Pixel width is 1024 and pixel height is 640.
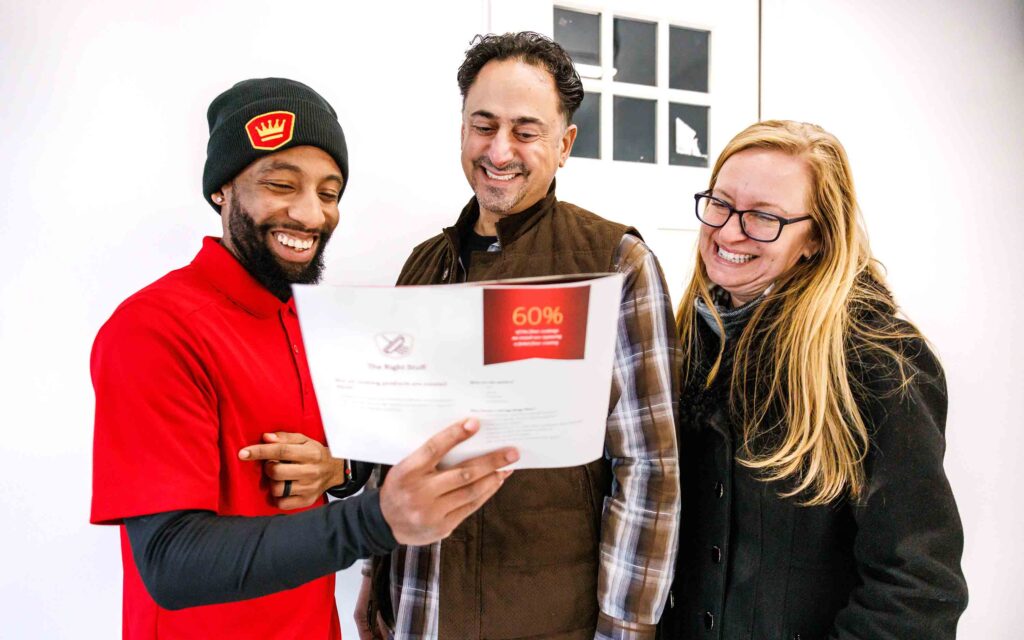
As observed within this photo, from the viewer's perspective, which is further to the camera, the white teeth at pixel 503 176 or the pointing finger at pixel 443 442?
the white teeth at pixel 503 176

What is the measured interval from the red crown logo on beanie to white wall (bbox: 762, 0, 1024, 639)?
1.56 m

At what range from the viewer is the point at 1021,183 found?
7.52ft

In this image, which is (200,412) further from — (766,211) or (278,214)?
(766,211)

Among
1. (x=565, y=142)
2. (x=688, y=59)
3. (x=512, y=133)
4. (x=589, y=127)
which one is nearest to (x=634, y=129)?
(x=589, y=127)

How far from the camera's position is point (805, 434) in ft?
3.40

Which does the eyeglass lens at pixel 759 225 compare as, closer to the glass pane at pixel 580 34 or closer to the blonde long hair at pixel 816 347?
the blonde long hair at pixel 816 347

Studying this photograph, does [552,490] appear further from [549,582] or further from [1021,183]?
[1021,183]

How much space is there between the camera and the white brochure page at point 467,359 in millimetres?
693

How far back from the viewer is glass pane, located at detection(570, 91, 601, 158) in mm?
1827

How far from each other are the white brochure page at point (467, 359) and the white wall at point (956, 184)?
163 centimetres

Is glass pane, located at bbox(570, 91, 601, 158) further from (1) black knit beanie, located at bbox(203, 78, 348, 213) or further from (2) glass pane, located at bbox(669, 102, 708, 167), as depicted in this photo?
(1) black knit beanie, located at bbox(203, 78, 348, 213)

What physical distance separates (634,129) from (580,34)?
311mm

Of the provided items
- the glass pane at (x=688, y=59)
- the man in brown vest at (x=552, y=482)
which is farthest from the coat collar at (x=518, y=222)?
the glass pane at (x=688, y=59)

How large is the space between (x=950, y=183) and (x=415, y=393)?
2280 mm
